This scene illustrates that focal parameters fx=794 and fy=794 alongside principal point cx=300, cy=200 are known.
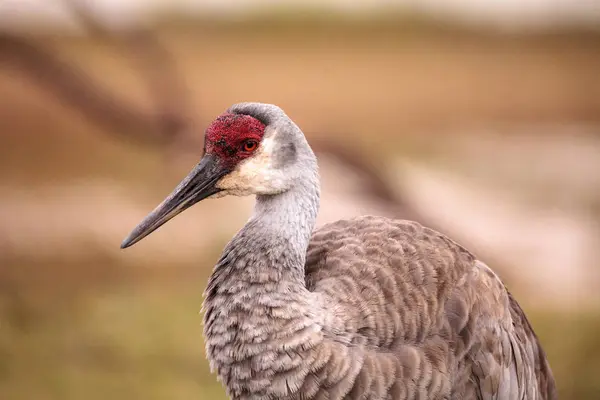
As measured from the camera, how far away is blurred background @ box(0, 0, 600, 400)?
368 cm

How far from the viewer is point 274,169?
5.13 ft

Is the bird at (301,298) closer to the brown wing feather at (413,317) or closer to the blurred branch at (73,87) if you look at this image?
the brown wing feather at (413,317)

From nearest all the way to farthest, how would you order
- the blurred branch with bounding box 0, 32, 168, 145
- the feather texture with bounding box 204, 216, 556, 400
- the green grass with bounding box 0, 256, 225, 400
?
the feather texture with bounding box 204, 216, 556, 400, the green grass with bounding box 0, 256, 225, 400, the blurred branch with bounding box 0, 32, 168, 145

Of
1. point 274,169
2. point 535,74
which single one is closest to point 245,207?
point 535,74

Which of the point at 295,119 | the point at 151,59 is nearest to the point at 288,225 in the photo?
the point at 295,119

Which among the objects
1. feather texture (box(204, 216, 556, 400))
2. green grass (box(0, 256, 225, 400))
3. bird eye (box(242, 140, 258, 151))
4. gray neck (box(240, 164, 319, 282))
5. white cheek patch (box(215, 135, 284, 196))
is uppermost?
bird eye (box(242, 140, 258, 151))

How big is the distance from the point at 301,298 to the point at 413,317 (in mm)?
250

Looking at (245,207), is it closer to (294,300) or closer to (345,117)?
(345,117)

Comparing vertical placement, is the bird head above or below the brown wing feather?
above

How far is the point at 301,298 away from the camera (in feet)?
5.03

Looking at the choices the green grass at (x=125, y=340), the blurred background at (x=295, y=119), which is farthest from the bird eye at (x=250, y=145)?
the blurred background at (x=295, y=119)

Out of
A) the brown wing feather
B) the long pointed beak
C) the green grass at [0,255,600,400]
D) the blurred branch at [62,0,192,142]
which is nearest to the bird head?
the long pointed beak

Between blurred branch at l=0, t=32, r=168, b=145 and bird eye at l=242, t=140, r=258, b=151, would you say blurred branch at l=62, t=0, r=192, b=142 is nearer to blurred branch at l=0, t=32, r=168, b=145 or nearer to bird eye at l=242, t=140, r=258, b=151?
blurred branch at l=0, t=32, r=168, b=145

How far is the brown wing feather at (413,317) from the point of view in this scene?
1553 mm
